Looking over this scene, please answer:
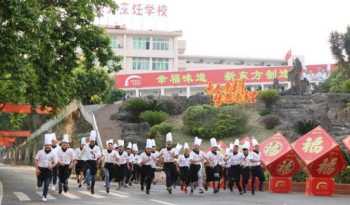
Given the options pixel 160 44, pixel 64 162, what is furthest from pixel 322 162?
pixel 160 44

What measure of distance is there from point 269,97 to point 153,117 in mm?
7871

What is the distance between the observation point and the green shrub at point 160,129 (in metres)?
47.6

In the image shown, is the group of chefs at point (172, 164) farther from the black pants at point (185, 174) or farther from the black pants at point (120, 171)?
the black pants at point (120, 171)

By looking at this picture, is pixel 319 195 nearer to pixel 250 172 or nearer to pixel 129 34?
pixel 250 172

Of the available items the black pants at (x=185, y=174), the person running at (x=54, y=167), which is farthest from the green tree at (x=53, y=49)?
the black pants at (x=185, y=174)

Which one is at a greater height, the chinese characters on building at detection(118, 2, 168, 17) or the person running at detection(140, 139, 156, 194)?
the chinese characters on building at detection(118, 2, 168, 17)

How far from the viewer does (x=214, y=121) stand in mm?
48281

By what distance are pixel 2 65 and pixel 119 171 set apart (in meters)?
6.91

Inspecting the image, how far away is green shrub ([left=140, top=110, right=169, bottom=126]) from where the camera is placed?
5059 centimetres

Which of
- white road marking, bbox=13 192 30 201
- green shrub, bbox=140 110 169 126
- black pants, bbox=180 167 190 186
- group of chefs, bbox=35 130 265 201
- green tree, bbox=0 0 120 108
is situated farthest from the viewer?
green shrub, bbox=140 110 169 126

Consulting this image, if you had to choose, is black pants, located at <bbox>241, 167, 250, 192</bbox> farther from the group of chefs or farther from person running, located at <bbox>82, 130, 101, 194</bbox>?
person running, located at <bbox>82, 130, 101, 194</bbox>

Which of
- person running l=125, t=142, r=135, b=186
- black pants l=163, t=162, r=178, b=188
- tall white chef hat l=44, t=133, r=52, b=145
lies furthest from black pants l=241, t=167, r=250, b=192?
tall white chef hat l=44, t=133, r=52, b=145

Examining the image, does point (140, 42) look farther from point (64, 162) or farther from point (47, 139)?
point (47, 139)

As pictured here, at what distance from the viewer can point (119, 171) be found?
27906 millimetres
